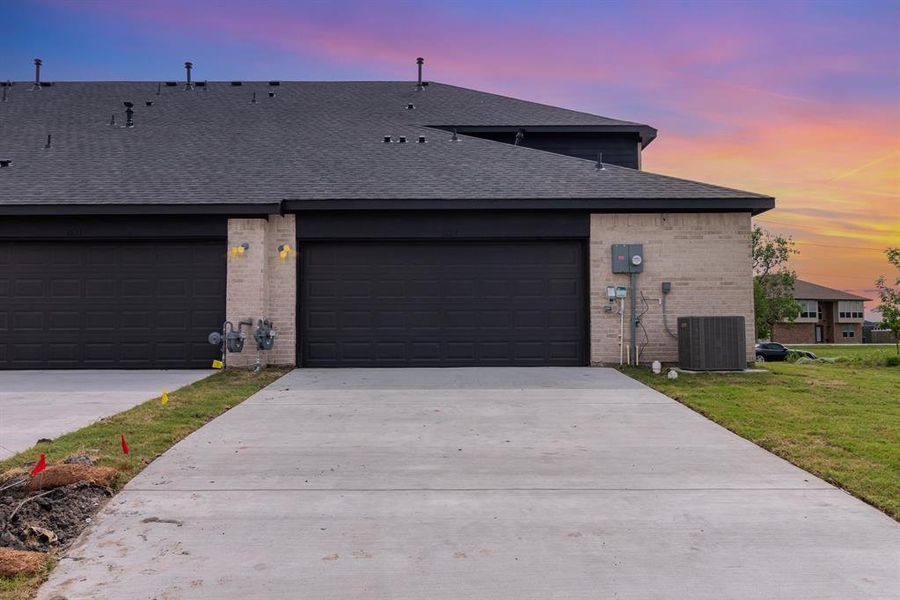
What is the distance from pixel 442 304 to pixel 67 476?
8499 millimetres

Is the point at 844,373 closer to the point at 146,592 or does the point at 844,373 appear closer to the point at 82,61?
the point at 146,592

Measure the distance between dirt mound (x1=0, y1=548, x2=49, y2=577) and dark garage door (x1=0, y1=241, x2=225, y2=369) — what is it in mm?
9073

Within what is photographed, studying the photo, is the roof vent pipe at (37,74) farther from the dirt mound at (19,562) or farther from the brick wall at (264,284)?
the dirt mound at (19,562)

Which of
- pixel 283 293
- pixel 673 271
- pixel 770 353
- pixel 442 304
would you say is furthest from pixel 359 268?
pixel 770 353

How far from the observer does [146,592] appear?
3125mm

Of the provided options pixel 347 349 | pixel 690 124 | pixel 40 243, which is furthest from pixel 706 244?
pixel 40 243

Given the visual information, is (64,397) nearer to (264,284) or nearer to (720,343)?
(264,284)

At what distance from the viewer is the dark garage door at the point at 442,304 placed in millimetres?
12367

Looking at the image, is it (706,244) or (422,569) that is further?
(706,244)

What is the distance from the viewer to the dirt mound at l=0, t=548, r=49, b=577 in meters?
3.24

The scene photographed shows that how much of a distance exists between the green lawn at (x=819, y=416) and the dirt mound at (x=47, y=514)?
5527 mm

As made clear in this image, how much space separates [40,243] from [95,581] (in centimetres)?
1137

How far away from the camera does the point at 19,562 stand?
10.9 ft

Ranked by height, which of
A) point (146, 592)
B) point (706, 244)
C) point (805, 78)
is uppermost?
point (805, 78)
